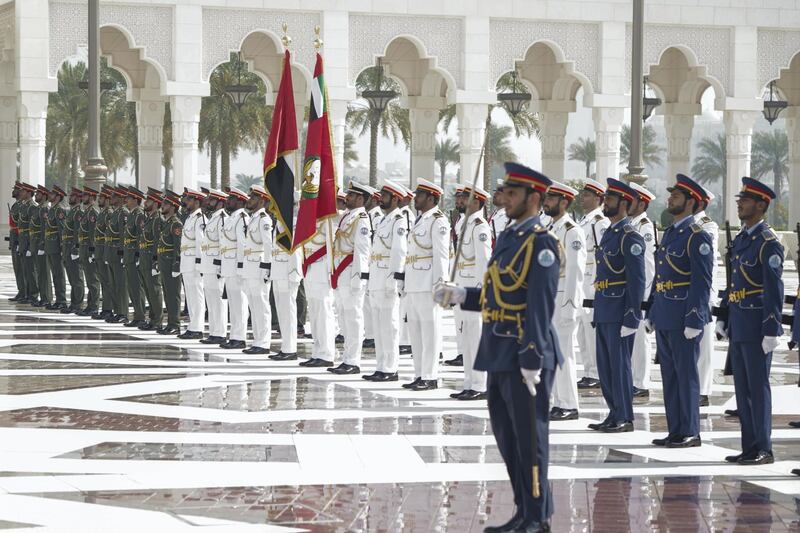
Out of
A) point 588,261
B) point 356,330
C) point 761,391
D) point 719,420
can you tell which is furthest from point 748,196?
point 356,330

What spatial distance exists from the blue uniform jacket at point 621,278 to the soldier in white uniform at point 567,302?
0.32 m

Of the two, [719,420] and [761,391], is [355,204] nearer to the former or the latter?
[719,420]

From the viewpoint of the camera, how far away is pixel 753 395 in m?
9.05

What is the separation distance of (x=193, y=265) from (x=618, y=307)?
26.4 ft

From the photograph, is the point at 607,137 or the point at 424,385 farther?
the point at 607,137

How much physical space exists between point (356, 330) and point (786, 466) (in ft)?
19.1

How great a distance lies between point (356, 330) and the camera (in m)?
14.0

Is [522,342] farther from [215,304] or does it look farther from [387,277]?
[215,304]

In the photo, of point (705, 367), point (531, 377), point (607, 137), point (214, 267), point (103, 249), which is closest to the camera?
point (531, 377)

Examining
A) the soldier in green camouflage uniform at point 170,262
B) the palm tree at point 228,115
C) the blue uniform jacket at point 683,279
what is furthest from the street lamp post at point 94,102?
the palm tree at point 228,115

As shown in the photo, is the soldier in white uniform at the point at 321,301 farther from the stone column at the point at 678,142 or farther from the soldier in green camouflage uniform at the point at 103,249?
the stone column at the point at 678,142

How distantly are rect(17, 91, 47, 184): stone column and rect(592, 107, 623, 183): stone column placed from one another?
539 inches

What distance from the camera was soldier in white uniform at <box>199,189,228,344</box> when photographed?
650 inches

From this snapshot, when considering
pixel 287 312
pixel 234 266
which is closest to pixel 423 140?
pixel 234 266
